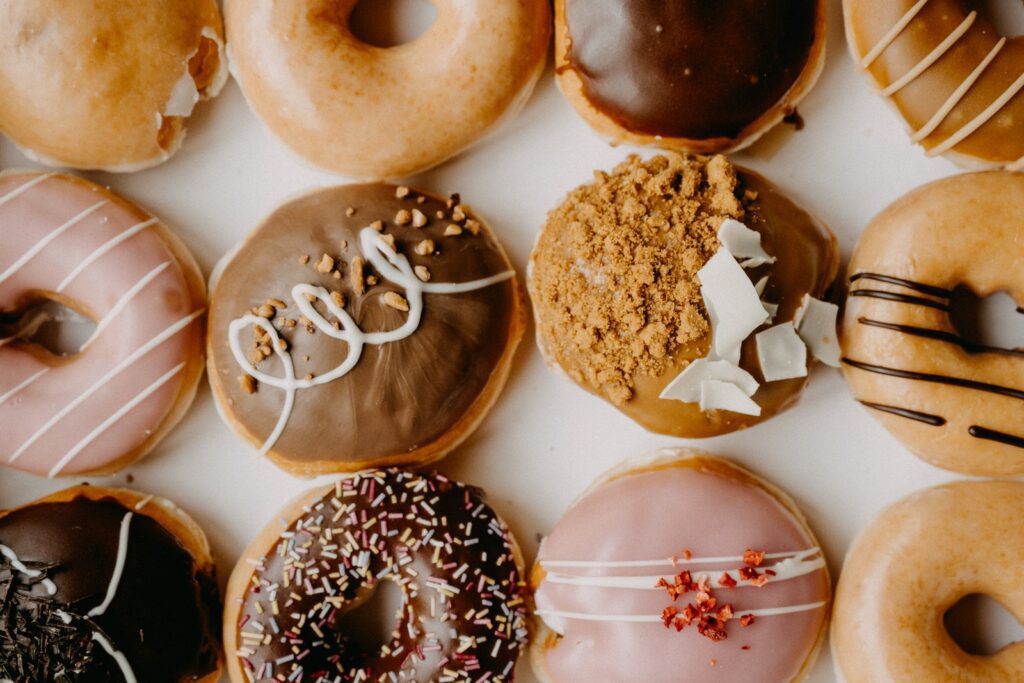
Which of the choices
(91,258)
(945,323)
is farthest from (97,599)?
(945,323)

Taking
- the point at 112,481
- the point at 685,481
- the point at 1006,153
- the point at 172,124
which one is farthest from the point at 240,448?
the point at 1006,153

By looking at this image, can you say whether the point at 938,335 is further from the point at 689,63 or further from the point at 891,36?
the point at 689,63

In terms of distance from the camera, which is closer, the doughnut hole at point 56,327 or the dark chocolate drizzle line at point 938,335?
the dark chocolate drizzle line at point 938,335

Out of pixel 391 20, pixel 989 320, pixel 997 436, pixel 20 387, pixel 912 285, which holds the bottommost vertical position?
pixel 20 387

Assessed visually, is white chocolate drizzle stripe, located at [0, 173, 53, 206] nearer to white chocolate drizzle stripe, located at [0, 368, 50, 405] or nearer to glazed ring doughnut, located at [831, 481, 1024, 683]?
white chocolate drizzle stripe, located at [0, 368, 50, 405]

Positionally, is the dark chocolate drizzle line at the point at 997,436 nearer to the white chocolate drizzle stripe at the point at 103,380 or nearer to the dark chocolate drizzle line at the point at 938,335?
the dark chocolate drizzle line at the point at 938,335

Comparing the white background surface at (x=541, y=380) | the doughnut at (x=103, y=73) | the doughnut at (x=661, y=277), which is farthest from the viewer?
the white background surface at (x=541, y=380)

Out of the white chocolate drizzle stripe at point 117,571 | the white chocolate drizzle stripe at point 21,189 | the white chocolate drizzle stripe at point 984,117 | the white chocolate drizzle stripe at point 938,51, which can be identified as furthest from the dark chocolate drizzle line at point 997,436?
the white chocolate drizzle stripe at point 21,189
